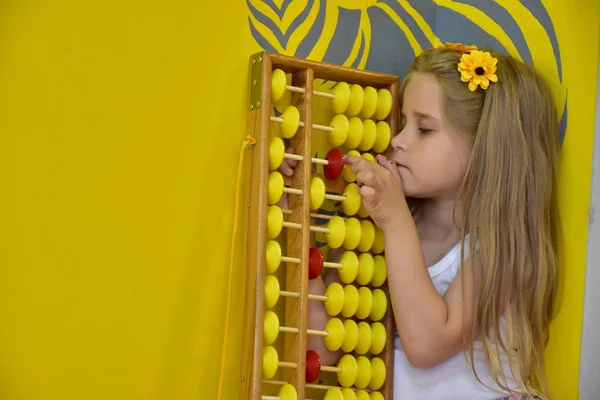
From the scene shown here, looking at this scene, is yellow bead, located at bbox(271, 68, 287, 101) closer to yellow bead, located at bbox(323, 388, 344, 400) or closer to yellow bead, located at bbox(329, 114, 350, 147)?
yellow bead, located at bbox(329, 114, 350, 147)

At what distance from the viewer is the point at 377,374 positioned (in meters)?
1.76

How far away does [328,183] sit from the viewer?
1.76 m

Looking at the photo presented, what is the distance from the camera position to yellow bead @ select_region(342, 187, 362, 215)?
1749mm

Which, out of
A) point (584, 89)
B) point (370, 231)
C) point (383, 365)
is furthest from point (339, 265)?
point (584, 89)

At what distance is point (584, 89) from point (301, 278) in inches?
29.1

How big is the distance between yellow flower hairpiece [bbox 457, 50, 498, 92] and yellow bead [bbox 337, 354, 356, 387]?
0.59 m

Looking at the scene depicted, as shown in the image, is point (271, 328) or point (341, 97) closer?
point (271, 328)

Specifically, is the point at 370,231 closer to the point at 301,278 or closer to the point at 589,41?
the point at 301,278

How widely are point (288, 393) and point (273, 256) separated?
0.25 metres

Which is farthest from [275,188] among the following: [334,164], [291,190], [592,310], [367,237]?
[592,310]

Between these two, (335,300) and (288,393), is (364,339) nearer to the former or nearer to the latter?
(335,300)

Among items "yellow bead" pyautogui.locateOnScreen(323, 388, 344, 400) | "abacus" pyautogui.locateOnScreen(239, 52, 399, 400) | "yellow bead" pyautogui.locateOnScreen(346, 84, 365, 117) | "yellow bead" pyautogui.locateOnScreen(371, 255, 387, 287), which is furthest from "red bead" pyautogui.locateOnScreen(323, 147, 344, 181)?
"yellow bead" pyautogui.locateOnScreen(323, 388, 344, 400)

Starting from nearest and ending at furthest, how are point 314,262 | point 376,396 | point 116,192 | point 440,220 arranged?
1. point 116,192
2. point 314,262
3. point 376,396
4. point 440,220

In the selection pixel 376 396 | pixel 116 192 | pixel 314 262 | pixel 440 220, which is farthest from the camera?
pixel 440 220
